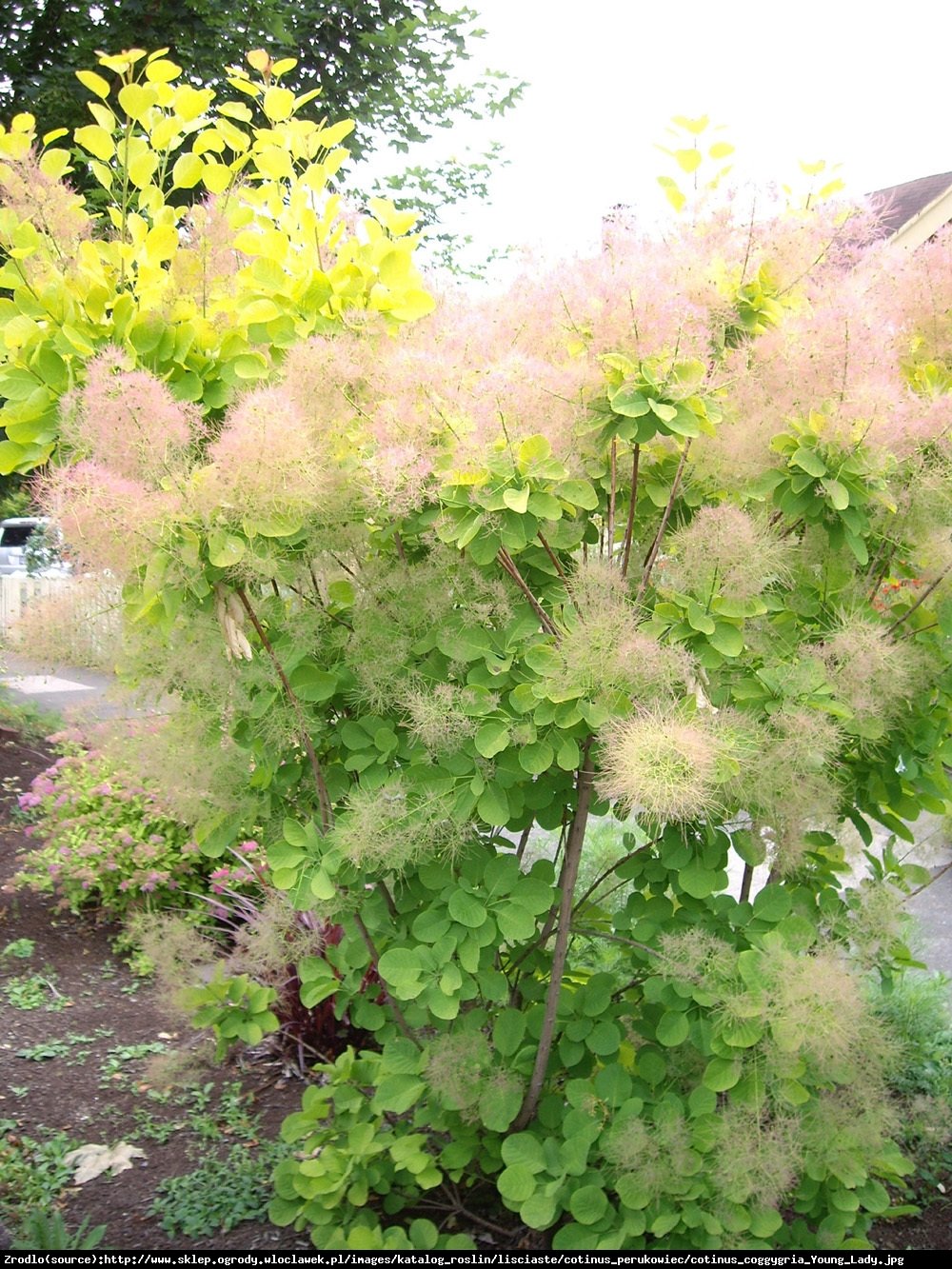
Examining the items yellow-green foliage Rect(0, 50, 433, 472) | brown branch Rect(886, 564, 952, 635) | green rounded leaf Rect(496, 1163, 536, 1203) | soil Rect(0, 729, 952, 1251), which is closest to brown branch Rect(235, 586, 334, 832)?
yellow-green foliage Rect(0, 50, 433, 472)

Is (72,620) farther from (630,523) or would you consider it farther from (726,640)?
(726,640)

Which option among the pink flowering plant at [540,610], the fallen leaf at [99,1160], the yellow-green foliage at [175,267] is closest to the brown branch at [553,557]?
the pink flowering plant at [540,610]

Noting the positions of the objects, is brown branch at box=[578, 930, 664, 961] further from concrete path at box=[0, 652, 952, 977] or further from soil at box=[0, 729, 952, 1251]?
concrete path at box=[0, 652, 952, 977]

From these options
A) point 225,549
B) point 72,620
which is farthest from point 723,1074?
point 72,620

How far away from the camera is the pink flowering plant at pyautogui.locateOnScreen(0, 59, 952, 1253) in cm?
190

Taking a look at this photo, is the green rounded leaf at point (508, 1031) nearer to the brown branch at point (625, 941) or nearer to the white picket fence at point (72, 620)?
the brown branch at point (625, 941)

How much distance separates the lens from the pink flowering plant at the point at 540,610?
6.22 ft

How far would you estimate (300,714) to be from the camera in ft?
7.11

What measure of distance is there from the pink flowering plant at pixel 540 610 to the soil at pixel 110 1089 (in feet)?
1.83

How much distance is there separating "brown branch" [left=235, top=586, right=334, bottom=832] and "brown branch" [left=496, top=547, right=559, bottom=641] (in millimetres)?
495

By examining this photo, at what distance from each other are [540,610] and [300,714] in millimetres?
538

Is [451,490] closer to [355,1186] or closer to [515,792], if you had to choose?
[515,792]

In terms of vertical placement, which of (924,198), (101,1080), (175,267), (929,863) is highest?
(924,198)
